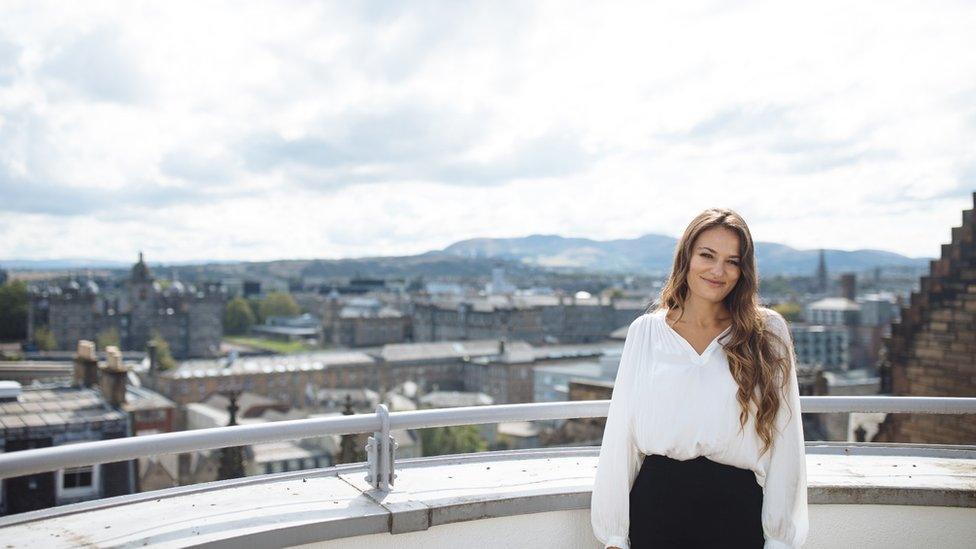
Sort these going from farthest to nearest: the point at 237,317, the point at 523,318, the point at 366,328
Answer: the point at 237,317
the point at 366,328
the point at 523,318

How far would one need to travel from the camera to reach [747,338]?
9.17 ft

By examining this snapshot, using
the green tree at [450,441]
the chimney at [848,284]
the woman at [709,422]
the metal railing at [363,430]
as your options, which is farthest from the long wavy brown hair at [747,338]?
the chimney at [848,284]

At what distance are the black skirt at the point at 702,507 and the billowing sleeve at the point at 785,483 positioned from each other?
2.0 inches

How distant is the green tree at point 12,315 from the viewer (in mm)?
102375

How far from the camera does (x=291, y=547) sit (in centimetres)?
305

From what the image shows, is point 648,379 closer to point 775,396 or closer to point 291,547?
point 775,396

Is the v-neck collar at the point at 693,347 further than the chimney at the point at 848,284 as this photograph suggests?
No

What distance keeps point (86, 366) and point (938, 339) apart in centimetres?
1868

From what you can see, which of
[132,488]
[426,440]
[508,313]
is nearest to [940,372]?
[132,488]

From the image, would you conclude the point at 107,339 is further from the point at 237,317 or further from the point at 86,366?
the point at 86,366

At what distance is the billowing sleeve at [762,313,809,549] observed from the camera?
2.81 meters

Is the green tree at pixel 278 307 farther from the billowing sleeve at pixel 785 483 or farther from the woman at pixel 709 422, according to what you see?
the billowing sleeve at pixel 785 483

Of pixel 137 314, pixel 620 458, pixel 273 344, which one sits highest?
pixel 620 458

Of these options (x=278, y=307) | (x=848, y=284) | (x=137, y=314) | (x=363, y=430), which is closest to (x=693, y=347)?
(x=363, y=430)
